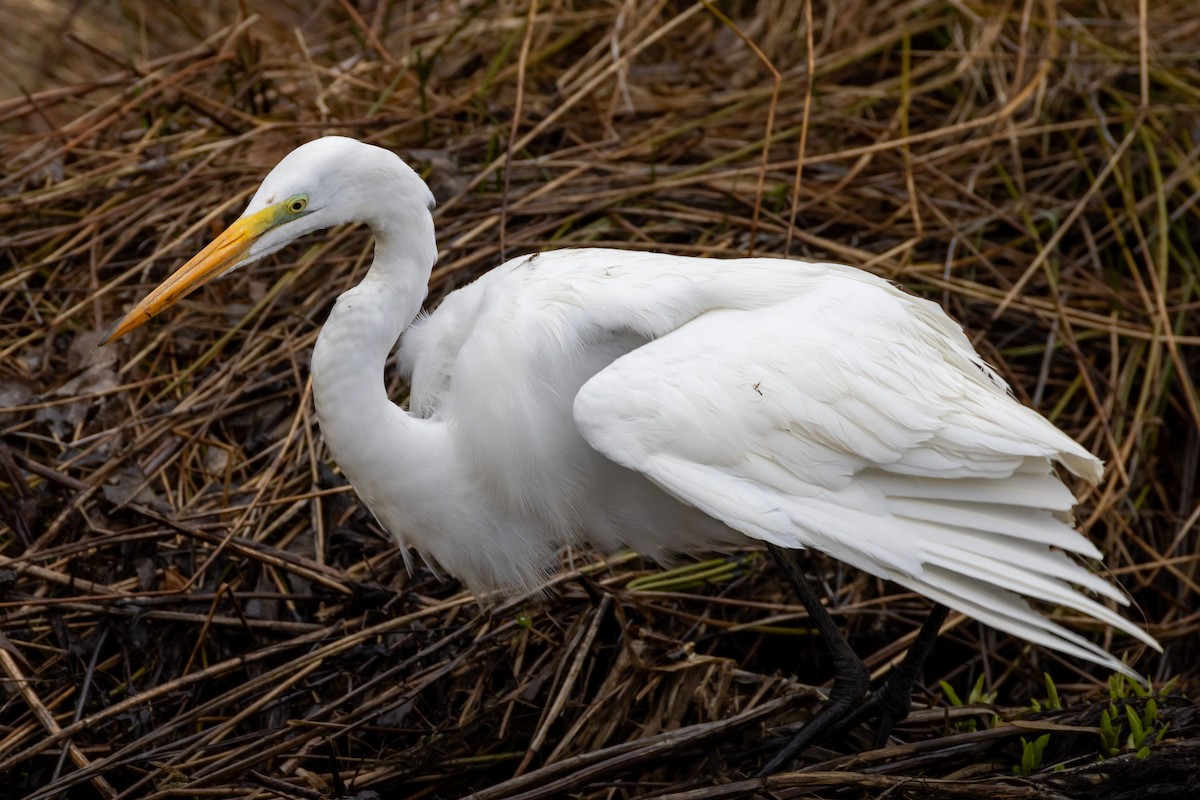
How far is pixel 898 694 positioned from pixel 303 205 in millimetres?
1613

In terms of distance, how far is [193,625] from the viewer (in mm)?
2795

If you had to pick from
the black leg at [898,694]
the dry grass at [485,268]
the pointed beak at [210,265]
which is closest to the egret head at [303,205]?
the pointed beak at [210,265]

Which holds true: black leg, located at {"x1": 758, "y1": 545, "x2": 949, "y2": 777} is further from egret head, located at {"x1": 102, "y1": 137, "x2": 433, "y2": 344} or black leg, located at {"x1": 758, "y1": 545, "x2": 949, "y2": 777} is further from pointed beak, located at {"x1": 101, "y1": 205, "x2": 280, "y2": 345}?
pointed beak, located at {"x1": 101, "y1": 205, "x2": 280, "y2": 345}

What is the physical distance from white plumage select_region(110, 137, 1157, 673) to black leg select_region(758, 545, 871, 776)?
248mm

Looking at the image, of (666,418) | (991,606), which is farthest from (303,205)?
(991,606)

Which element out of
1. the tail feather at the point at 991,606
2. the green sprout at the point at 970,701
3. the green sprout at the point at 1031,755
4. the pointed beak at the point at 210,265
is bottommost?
the green sprout at the point at 970,701

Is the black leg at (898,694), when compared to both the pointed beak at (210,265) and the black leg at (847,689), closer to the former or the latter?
the black leg at (847,689)

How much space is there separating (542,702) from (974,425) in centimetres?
118

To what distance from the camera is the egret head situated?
212 cm

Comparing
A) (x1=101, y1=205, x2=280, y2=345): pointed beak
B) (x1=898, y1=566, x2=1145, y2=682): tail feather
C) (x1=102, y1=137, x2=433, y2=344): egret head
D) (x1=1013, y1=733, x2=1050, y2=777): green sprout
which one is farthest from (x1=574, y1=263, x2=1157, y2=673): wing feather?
(x1=101, y1=205, x2=280, y2=345): pointed beak

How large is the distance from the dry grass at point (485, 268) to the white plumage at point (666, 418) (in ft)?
1.30

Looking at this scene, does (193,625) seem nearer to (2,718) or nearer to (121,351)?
(2,718)

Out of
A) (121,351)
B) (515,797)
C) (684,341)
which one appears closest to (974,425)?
(684,341)

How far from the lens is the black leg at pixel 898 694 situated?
2641mm
